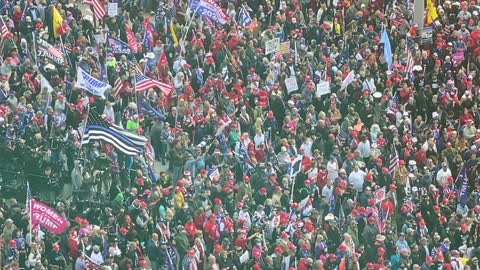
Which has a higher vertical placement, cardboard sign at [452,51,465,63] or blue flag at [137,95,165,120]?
blue flag at [137,95,165,120]

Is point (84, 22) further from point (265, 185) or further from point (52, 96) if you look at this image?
point (265, 185)

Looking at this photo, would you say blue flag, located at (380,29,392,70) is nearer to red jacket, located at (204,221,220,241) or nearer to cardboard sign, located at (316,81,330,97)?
cardboard sign, located at (316,81,330,97)

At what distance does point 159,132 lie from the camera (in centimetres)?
4772

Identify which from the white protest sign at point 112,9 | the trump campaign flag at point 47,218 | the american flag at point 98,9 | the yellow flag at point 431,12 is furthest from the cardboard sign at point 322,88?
the trump campaign flag at point 47,218

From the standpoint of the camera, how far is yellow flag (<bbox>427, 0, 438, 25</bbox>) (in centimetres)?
5638

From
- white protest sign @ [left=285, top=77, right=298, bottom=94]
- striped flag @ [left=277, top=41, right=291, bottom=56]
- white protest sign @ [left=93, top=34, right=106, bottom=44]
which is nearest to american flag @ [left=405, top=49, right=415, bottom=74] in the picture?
striped flag @ [left=277, top=41, right=291, bottom=56]

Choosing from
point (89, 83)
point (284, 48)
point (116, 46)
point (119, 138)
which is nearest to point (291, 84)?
point (284, 48)

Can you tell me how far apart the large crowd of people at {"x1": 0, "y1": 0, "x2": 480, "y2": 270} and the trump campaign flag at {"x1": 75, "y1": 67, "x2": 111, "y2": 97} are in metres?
0.10

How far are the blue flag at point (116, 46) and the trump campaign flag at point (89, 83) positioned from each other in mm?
2749

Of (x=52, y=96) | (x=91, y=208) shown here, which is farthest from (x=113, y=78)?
(x=91, y=208)

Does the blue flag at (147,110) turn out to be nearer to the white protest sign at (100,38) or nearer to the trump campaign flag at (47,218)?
the white protest sign at (100,38)

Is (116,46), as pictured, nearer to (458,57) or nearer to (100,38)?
(100,38)

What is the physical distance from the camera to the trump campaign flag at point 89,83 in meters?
47.8

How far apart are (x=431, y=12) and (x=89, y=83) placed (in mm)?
13496
